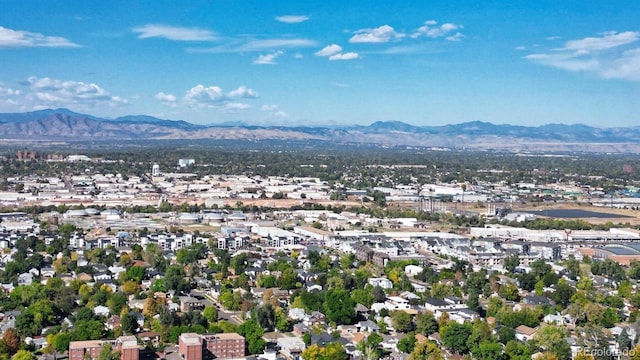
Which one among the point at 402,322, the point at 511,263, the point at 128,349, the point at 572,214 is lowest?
the point at 572,214

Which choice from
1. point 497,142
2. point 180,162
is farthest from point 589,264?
point 497,142

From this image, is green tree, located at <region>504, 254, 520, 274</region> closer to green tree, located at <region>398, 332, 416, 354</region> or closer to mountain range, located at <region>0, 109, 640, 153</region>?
green tree, located at <region>398, 332, 416, 354</region>

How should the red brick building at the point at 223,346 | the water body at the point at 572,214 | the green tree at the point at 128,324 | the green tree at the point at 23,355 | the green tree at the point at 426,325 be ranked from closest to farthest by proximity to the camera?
the green tree at the point at 23,355 → the red brick building at the point at 223,346 → the green tree at the point at 128,324 → the green tree at the point at 426,325 → the water body at the point at 572,214

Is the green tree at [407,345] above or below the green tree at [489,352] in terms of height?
below

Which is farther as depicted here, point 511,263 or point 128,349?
point 511,263

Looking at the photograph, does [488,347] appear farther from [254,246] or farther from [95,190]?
[95,190]

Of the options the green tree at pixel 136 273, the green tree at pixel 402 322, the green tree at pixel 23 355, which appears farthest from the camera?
the green tree at pixel 136 273

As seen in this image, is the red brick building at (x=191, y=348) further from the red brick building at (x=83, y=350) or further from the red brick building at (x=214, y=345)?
the red brick building at (x=83, y=350)

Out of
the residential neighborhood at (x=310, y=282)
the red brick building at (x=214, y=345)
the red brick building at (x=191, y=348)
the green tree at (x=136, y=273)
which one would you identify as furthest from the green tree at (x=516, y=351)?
the green tree at (x=136, y=273)

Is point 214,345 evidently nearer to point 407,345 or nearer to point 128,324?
point 128,324

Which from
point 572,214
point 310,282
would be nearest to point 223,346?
point 310,282

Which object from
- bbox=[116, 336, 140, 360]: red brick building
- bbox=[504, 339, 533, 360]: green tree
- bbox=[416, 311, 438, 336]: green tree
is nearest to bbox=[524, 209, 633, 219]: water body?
bbox=[416, 311, 438, 336]: green tree
